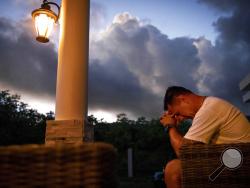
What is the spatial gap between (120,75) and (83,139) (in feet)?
110

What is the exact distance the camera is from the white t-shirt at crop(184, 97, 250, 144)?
1997 mm

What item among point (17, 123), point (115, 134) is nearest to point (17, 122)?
point (17, 123)

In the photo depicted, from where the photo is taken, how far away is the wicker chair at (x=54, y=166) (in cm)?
88

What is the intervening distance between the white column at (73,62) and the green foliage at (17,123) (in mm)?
20324

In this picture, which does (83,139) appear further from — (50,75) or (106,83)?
(106,83)

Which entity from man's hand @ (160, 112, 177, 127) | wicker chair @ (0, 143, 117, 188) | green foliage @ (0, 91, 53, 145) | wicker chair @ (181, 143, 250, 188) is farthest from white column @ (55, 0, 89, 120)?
green foliage @ (0, 91, 53, 145)

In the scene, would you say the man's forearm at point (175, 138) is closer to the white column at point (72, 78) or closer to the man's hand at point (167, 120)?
the man's hand at point (167, 120)

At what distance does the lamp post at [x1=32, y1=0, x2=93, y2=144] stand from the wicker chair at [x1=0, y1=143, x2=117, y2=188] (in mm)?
2051

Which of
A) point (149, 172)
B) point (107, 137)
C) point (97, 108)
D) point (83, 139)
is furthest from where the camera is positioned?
point (97, 108)

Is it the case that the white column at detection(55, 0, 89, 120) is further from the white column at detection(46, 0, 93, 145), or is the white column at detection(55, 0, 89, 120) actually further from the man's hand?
the man's hand

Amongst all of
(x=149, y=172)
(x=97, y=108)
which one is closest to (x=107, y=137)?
(x=149, y=172)

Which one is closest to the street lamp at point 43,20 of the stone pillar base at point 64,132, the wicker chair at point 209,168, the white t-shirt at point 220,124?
the stone pillar base at point 64,132

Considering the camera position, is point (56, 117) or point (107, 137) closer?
point (56, 117)

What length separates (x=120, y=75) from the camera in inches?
1432
